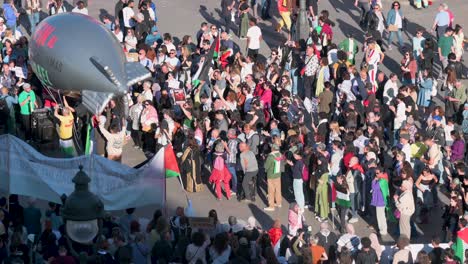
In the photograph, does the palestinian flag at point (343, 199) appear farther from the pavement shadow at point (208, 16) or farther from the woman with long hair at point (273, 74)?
the pavement shadow at point (208, 16)

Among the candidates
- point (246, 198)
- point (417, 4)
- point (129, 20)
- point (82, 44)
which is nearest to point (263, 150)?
point (246, 198)

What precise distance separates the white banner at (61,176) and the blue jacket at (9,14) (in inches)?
429

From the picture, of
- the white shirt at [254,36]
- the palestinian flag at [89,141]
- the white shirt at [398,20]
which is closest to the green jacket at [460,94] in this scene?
the white shirt at [398,20]

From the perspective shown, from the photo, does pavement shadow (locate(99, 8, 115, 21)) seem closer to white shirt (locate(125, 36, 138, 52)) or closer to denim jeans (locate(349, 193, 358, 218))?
white shirt (locate(125, 36, 138, 52))

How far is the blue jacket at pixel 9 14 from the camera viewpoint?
40.0 metres

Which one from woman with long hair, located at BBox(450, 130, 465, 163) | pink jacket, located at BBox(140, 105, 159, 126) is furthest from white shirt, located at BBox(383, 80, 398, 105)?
pink jacket, located at BBox(140, 105, 159, 126)

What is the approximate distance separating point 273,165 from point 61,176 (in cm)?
416

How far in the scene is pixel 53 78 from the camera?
34.0 meters

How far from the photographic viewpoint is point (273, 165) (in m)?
30.6

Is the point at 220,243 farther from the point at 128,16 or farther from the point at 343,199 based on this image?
the point at 128,16

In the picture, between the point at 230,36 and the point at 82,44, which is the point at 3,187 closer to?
the point at 82,44

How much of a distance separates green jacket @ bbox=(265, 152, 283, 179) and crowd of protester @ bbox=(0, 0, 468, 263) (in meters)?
0.03

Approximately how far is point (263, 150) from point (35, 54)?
6115 millimetres

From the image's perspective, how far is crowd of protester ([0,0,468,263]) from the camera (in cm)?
2664
